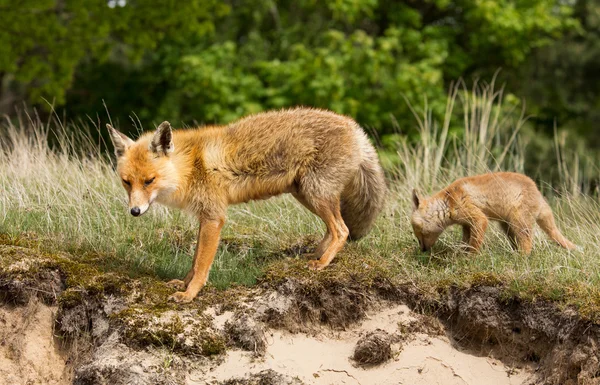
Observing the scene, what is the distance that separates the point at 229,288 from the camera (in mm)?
6148

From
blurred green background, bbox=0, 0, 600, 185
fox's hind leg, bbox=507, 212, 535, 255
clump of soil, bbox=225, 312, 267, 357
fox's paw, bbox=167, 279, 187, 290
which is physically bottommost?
blurred green background, bbox=0, 0, 600, 185

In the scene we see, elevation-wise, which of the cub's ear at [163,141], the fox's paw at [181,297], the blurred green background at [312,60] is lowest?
the blurred green background at [312,60]

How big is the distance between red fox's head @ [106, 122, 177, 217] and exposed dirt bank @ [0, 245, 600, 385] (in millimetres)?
709

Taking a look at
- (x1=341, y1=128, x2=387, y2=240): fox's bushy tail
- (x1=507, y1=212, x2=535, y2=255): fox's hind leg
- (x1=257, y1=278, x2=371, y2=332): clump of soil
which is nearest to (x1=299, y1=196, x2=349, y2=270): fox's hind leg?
(x1=341, y1=128, x2=387, y2=240): fox's bushy tail

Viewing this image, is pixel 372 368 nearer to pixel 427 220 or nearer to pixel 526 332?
pixel 526 332

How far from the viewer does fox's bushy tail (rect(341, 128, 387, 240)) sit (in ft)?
22.6

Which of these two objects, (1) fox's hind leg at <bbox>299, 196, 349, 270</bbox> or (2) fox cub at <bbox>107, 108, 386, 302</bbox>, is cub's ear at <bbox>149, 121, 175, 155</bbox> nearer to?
(2) fox cub at <bbox>107, 108, 386, 302</bbox>

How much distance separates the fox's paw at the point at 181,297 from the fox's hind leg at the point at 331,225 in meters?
1.19

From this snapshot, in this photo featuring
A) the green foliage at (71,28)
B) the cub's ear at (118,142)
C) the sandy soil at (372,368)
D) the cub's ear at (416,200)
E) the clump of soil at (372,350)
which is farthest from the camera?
the green foliage at (71,28)

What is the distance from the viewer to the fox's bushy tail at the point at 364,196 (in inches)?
271

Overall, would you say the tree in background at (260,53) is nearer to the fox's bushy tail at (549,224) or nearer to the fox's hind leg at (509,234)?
the fox's hind leg at (509,234)

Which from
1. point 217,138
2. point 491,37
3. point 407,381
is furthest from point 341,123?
point 491,37

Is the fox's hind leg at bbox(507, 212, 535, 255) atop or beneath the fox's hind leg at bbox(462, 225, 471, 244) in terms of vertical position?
atop

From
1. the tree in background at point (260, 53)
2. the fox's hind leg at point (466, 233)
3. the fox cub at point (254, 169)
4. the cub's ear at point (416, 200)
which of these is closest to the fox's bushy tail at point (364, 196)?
the fox cub at point (254, 169)
